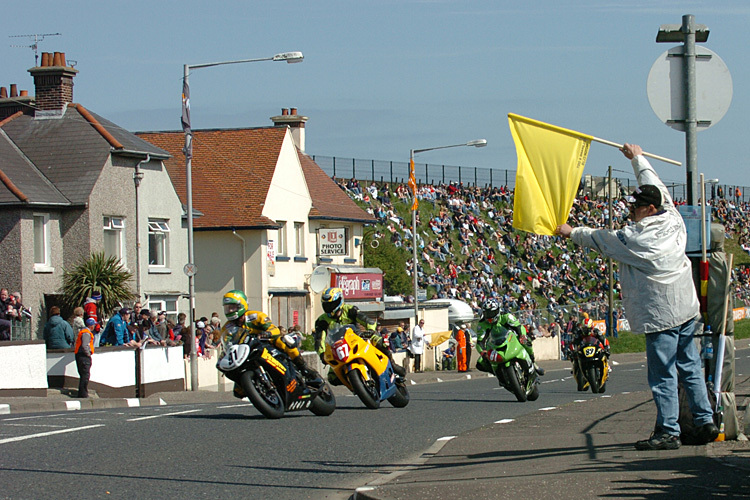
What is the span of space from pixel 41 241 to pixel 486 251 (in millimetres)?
30944

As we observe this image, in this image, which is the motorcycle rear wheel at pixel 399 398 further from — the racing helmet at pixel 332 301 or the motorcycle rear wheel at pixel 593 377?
the motorcycle rear wheel at pixel 593 377

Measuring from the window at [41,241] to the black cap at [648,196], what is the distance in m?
25.6

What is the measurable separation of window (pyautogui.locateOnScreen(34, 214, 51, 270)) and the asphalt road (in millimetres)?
17231

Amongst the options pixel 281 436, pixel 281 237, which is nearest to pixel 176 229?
pixel 281 237

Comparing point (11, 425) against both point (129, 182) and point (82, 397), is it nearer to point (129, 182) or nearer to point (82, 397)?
point (82, 397)

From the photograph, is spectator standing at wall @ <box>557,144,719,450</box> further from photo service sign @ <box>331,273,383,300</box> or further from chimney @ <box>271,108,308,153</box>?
chimney @ <box>271,108,308,153</box>

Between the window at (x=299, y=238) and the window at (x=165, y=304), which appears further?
the window at (x=299, y=238)

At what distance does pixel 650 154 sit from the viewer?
26.8 ft

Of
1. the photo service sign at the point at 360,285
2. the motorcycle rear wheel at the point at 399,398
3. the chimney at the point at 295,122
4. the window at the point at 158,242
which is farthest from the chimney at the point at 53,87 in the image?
the motorcycle rear wheel at the point at 399,398

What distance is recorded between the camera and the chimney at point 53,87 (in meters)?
34.1

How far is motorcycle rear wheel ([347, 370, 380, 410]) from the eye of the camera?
1441 cm

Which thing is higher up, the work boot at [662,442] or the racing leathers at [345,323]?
the racing leathers at [345,323]

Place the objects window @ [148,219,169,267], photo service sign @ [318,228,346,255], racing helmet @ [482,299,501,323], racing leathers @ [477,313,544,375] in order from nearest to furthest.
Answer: racing leathers @ [477,313,544,375]
racing helmet @ [482,299,501,323]
window @ [148,219,169,267]
photo service sign @ [318,228,346,255]

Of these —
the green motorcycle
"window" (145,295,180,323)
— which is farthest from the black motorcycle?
"window" (145,295,180,323)
